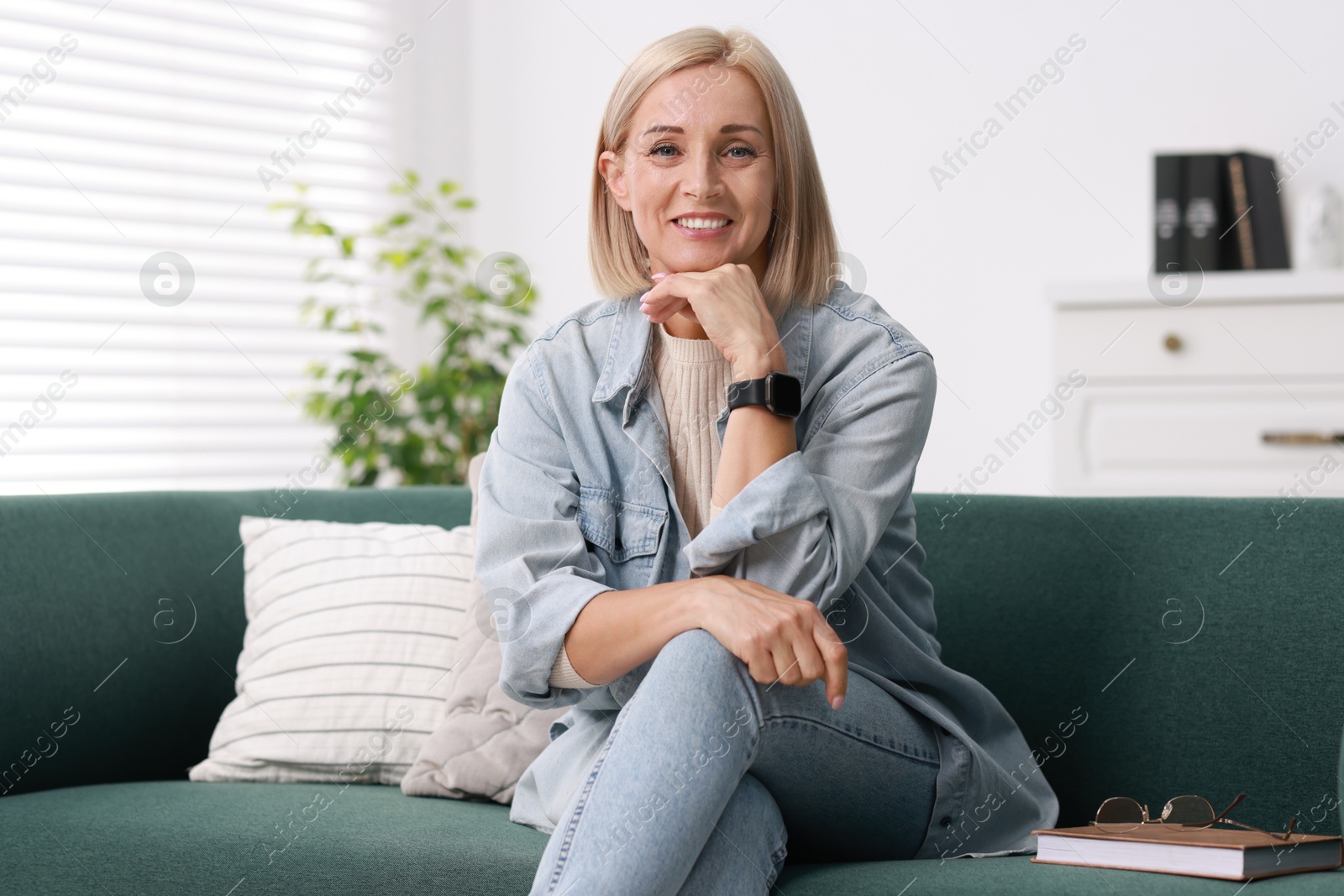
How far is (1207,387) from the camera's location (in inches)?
95.3

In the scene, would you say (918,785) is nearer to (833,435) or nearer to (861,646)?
(861,646)

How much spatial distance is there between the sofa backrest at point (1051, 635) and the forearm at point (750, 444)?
463 mm

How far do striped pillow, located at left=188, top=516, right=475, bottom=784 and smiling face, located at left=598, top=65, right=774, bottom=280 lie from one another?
22.3 inches

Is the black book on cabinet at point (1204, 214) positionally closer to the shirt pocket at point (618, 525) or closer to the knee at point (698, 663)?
the shirt pocket at point (618, 525)

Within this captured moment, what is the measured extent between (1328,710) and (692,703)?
2.65ft

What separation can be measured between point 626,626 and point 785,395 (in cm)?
28

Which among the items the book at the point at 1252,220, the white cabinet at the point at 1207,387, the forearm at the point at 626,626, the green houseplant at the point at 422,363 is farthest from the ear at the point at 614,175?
the book at the point at 1252,220

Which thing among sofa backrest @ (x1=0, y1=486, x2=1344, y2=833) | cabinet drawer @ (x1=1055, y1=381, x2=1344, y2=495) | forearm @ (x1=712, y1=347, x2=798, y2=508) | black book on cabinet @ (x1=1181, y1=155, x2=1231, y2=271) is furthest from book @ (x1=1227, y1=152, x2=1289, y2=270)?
forearm @ (x1=712, y1=347, x2=798, y2=508)

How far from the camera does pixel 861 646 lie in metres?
1.33

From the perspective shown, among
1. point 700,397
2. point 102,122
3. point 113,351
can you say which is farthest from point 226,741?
point 102,122

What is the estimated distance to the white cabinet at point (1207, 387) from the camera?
235 centimetres

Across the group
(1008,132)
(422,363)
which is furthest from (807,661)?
(422,363)

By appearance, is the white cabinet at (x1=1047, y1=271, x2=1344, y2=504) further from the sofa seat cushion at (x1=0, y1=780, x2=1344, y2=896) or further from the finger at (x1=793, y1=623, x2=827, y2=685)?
the finger at (x1=793, y1=623, x2=827, y2=685)

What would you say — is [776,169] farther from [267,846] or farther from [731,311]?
Result: [267,846]
